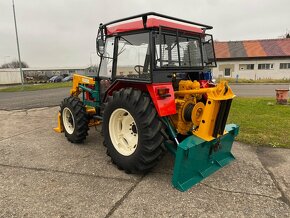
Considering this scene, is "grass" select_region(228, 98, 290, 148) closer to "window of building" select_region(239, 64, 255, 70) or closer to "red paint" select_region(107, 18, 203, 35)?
"red paint" select_region(107, 18, 203, 35)

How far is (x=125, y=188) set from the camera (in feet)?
11.0

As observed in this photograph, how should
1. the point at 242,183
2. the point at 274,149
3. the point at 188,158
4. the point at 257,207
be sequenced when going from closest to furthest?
1. the point at 257,207
2. the point at 188,158
3. the point at 242,183
4. the point at 274,149

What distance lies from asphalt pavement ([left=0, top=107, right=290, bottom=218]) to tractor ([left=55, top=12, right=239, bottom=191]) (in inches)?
9.2

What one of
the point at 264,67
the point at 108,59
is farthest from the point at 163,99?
the point at 264,67

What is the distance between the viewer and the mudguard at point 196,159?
3193mm

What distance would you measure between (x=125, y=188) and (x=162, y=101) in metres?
1.35

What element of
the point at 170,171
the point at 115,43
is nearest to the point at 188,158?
the point at 170,171

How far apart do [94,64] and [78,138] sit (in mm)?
1633

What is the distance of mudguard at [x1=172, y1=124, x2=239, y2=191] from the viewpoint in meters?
3.19

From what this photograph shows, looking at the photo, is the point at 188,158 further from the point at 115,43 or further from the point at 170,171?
the point at 115,43

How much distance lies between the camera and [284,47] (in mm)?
31969

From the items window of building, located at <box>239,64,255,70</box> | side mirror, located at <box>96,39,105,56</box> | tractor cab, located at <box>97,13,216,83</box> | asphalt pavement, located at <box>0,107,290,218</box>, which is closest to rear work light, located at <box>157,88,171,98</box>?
tractor cab, located at <box>97,13,216,83</box>

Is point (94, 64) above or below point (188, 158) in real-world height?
above

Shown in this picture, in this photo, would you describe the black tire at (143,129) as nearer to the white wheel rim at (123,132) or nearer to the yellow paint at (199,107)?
the white wheel rim at (123,132)
